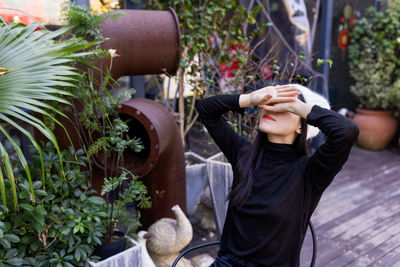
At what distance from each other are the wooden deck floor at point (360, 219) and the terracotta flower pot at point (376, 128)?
2.32 ft

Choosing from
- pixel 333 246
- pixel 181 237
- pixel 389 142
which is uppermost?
pixel 181 237

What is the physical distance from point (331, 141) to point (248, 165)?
1.37 ft

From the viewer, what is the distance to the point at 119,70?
2477 mm

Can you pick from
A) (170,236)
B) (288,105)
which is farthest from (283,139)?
(170,236)

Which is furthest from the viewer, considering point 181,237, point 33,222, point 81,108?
point 181,237

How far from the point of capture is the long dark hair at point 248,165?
1619 mm

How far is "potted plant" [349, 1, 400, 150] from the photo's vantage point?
550 centimetres

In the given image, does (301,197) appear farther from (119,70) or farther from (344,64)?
(344,64)

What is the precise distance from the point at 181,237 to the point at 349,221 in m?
1.85

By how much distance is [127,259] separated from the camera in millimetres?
2051

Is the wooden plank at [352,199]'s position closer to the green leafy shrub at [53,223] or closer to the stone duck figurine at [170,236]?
the stone duck figurine at [170,236]

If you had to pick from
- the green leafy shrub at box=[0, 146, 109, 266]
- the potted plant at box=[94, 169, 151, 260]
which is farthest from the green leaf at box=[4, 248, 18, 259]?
the potted plant at box=[94, 169, 151, 260]

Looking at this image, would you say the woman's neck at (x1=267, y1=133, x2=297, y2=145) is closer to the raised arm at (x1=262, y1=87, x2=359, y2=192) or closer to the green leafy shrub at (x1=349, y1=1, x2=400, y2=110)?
the raised arm at (x1=262, y1=87, x2=359, y2=192)

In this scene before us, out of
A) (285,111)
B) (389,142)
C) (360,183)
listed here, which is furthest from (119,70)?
(389,142)
